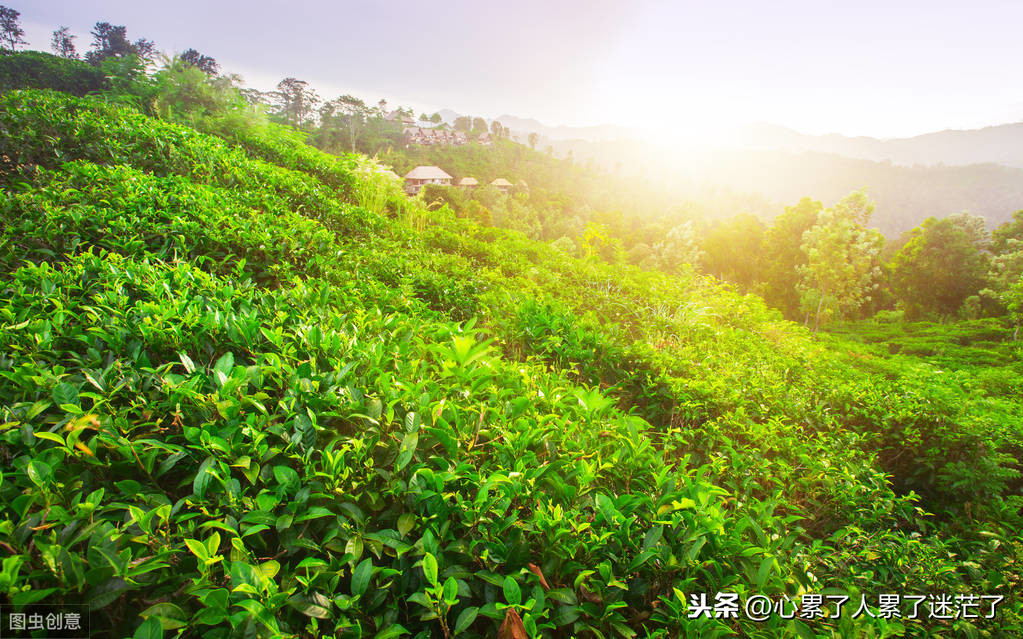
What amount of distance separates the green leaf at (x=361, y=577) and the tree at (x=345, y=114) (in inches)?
2632

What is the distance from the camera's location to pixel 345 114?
6103 centimetres

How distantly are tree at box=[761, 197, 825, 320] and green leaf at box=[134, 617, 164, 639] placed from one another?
27.7 m

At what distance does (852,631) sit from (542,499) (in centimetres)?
97

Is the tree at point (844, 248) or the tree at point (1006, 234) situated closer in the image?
the tree at point (844, 248)

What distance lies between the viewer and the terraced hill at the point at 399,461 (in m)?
1.02

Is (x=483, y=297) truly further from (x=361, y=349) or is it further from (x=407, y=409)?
(x=407, y=409)

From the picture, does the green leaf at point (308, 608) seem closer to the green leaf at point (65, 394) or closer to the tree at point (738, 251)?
the green leaf at point (65, 394)

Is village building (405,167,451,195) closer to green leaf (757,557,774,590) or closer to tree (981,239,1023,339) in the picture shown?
tree (981,239,1023,339)

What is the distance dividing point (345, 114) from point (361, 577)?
72529 millimetres

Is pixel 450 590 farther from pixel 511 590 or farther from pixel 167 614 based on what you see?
pixel 167 614

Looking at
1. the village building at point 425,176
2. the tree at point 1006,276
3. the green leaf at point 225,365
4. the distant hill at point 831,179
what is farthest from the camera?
the distant hill at point 831,179

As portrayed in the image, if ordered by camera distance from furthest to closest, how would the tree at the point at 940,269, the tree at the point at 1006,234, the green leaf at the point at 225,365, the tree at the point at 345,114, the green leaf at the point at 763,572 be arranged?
the tree at the point at 345,114 < the tree at the point at 1006,234 < the tree at the point at 940,269 < the green leaf at the point at 225,365 < the green leaf at the point at 763,572

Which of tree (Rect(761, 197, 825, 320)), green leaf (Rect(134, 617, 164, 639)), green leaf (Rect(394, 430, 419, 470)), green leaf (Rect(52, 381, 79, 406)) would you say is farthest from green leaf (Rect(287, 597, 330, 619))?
tree (Rect(761, 197, 825, 320))

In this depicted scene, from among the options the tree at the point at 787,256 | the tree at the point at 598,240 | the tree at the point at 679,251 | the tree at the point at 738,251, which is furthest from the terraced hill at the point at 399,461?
the tree at the point at 738,251
